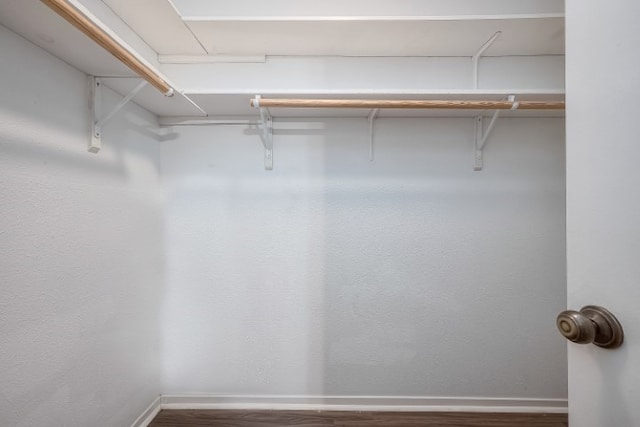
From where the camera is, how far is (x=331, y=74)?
1453mm

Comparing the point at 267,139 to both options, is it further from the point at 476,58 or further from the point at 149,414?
the point at 149,414

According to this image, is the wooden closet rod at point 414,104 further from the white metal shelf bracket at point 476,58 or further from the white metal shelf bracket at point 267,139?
the white metal shelf bracket at point 476,58

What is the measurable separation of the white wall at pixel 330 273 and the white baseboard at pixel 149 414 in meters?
0.11

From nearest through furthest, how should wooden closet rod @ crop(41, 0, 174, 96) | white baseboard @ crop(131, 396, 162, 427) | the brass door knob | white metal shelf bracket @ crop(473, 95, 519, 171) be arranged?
the brass door knob < wooden closet rod @ crop(41, 0, 174, 96) < white baseboard @ crop(131, 396, 162, 427) < white metal shelf bracket @ crop(473, 95, 519, 171)

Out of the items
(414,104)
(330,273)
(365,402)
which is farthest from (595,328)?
(365,402)

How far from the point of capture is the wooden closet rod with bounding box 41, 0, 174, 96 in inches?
25.8

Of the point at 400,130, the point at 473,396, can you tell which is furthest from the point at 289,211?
the point at 473,396

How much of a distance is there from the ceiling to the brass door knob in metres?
0.99

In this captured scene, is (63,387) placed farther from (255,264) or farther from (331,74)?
(331,74)

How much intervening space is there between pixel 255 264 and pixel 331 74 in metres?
1.15

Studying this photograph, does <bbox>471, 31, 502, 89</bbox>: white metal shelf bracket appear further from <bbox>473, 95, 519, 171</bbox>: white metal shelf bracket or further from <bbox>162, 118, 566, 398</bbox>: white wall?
<bbox>162, 118, 566, 398</bbox>: white wall

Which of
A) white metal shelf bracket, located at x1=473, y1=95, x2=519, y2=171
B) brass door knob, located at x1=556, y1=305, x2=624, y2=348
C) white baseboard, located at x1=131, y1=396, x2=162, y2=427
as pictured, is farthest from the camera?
white metal shelf bracket, located at x1=473, y1=95, x2=519, y2=171

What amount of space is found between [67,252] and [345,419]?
5.01ft

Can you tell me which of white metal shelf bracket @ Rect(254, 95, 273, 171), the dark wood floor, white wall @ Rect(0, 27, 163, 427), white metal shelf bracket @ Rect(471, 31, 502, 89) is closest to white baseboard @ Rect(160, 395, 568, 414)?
the dark wood floor
